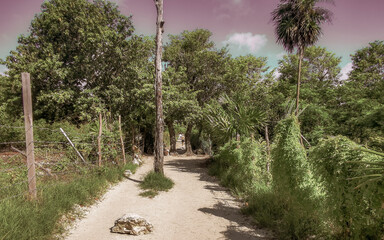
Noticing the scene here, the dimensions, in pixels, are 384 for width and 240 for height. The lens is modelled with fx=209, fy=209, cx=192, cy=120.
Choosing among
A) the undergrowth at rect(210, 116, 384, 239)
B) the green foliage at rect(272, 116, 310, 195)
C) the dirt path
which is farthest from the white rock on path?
the green foliage at rect(272, 116, 310, 195)

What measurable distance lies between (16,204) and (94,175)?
11.1 feet

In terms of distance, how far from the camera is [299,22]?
1062cm

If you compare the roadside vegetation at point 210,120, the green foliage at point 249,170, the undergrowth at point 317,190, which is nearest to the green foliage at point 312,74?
the roadside vegetation at point 210,120

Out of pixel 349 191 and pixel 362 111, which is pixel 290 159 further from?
pixel 362 111

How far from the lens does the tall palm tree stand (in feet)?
34.4

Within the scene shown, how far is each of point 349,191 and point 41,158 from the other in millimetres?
9483

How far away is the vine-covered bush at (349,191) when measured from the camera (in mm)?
2443

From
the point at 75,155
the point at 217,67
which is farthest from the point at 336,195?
the point at 217,67

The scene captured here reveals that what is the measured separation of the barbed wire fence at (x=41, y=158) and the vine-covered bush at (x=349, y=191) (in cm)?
499

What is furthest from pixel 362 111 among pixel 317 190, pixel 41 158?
pixel 41 158

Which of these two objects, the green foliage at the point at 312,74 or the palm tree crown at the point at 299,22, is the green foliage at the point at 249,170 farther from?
the green foliage at the point at 312,74

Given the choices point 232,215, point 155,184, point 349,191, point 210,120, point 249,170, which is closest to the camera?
point 349,191

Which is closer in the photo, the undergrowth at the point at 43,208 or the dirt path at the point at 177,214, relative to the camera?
the undergrowth at the point at 43,208

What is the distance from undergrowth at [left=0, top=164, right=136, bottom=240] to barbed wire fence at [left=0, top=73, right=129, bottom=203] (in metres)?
0.24
